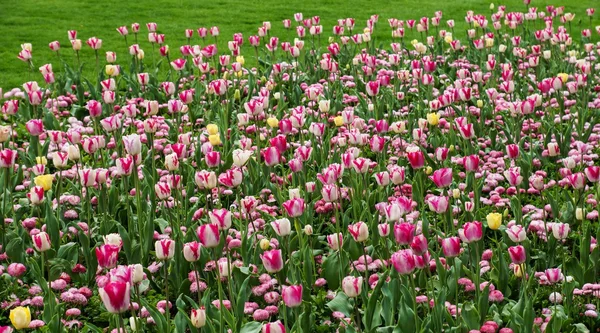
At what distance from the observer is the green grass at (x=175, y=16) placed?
462 inches

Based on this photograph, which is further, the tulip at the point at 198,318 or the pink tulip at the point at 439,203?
the pink tulip at the point at 439,203

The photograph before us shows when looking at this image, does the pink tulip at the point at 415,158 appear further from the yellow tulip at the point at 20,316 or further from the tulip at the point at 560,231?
the yellow tulip at the point at 20,316

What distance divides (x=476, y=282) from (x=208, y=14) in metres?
10.9

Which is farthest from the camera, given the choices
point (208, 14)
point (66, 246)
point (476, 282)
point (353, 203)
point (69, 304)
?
point (208, 14)

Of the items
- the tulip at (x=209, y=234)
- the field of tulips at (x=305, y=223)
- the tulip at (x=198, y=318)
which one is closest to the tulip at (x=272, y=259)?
the field of tulips at (x=305, y=223)

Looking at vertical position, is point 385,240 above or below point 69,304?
above

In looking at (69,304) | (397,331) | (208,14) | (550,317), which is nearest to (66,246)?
(69,304)

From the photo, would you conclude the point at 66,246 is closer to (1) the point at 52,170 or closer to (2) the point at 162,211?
(2) the point at 162,211

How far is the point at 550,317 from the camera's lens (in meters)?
3.72

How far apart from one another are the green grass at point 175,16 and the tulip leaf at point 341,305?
7.42 m

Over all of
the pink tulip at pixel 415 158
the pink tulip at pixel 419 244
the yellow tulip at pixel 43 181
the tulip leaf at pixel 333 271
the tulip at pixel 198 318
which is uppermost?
the pink tulip at pixel 415 158

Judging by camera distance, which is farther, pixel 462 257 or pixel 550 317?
pixel 462 257

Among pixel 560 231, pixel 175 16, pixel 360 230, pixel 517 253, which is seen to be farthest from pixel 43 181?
pixel 175 16

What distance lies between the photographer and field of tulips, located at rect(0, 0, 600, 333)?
12.0 ft
